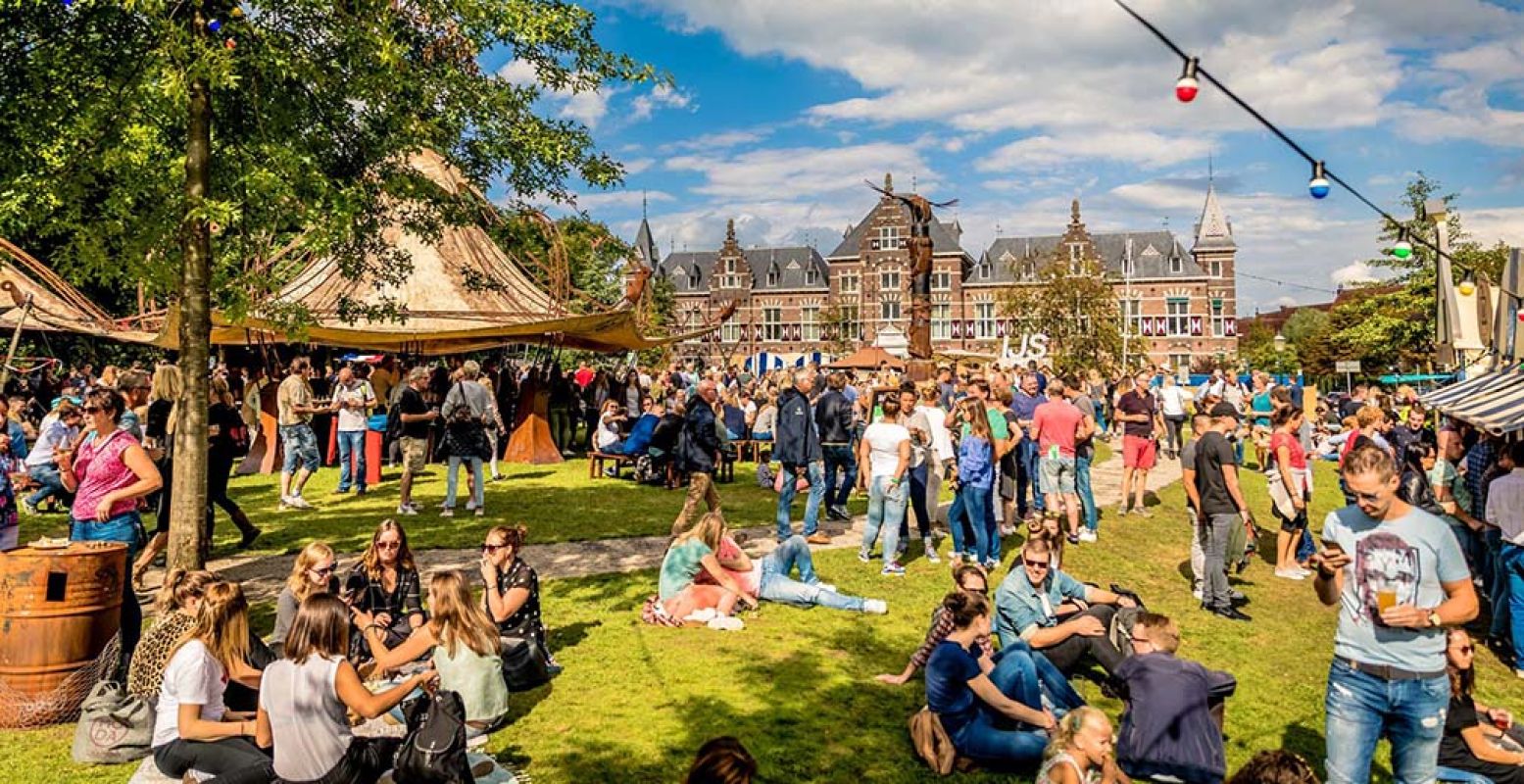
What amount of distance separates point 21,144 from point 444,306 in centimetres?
1251

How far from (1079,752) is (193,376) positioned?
21.1 ft

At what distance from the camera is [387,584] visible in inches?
250

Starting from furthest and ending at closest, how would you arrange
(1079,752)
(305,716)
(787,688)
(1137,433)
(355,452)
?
1. (355,452)
2. (1137,433)
3. (787,688)
4. (305,716)
5. (1079,752)

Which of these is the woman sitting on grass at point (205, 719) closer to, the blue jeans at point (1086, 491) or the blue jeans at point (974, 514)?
the blue jeans at point (974, 514)

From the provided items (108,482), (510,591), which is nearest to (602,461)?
(108,482)

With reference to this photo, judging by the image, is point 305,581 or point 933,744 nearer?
point 933,744

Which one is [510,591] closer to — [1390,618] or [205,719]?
[205,719]

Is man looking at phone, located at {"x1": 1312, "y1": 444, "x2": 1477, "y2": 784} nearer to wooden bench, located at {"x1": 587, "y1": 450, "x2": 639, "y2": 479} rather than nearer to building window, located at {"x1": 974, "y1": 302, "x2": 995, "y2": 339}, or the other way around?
wooden bench, located at {"x1": 587, "y1": 450, "x2": 639, "y2": 479}

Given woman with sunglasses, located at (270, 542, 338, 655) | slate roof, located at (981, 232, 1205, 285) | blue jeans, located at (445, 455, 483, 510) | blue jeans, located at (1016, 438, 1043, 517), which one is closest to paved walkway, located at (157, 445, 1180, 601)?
blue jeans, located at (445, 455, 483, 510)

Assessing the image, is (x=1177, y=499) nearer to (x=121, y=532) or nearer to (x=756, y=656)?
(x=756, y=656)

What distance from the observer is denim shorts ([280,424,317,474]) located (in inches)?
475

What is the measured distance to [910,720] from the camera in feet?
17.6

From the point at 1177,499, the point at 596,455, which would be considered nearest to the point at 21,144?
the point at 596,455

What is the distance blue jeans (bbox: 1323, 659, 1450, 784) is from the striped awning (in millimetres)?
4115
